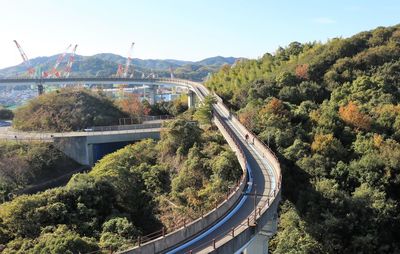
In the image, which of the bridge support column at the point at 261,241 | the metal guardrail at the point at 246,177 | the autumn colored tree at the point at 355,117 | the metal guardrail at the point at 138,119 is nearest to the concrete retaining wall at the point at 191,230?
the metal guardrail at the point at 246,177

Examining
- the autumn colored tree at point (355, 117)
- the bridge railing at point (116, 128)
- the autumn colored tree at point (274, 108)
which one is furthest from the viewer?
the bridge railing at point (116, 128)

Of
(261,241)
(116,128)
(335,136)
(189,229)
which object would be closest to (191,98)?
(116,128)

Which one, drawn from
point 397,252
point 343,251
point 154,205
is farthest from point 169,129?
point 397,252

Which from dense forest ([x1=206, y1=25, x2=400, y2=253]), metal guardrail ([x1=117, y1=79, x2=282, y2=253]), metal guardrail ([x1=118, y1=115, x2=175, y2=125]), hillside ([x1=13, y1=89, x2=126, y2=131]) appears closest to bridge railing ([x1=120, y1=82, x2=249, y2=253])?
metal guardrail ([x1=117, y1=79, x2=282, y2=253])

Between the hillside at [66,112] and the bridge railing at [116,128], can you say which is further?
the hillside at [66,112]

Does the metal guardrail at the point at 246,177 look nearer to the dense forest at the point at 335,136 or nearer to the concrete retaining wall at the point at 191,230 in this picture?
the concrete retaining wall at the point at 191,230
